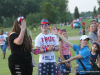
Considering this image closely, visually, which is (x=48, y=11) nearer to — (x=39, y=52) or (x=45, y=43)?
(x=45, y=43)

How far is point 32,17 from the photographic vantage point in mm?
60625

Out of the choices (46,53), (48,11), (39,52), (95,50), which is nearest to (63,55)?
(95,50)

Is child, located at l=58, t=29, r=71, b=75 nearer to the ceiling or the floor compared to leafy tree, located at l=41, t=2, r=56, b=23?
nearer to the floor

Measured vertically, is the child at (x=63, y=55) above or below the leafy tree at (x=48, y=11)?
below

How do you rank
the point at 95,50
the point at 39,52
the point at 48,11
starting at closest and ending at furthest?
1. the point at 39,52
2. the point at 95,50
3. the point at 48,11

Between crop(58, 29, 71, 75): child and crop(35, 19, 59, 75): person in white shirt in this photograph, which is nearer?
crop(35, 19, 59, 75): person in white shirt

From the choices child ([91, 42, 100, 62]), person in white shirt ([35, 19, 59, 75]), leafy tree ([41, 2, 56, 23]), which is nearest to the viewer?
person in white shirt ([35, 19, 59, 75])

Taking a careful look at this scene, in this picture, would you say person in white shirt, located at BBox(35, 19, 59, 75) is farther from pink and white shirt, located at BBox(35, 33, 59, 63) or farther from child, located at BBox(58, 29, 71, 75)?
child, located at BBox(58, 29, 71, 75)

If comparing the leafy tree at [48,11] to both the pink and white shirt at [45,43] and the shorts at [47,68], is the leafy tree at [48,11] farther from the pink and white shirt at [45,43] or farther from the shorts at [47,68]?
the shorts at [47,68]

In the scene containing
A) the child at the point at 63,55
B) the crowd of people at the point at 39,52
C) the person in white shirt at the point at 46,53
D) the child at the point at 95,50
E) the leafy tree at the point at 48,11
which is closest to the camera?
the crowd of people at the point at 39,52

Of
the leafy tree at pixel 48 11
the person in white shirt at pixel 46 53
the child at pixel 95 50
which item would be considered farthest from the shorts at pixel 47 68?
the leafy tree at pixel 48 11

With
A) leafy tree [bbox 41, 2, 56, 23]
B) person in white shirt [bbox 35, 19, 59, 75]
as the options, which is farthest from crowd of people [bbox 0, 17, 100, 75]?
leafy tree [bbox 41, 2, 56, 23]

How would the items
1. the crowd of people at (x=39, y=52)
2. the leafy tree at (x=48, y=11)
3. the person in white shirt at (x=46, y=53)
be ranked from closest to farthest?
the crowd of people at (x=39, y=52)
the person in white shirt at (x=46, y=53)
the leafy tree at (x=48, y=11)

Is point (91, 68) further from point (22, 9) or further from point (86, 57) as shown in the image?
point (22, 9)
